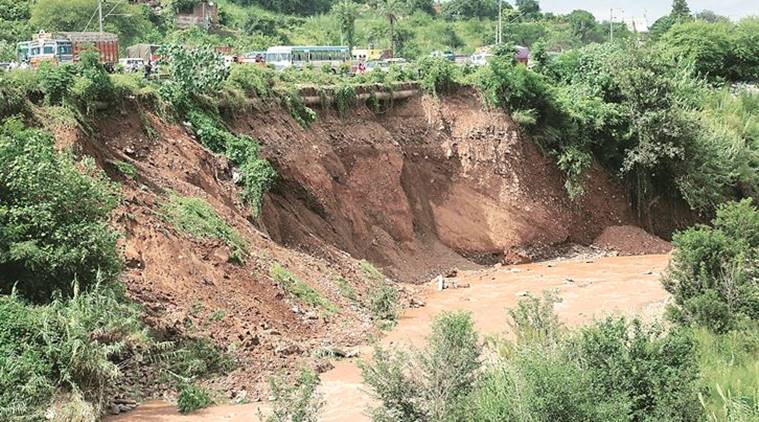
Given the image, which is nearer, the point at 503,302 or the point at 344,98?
the point at 503,302

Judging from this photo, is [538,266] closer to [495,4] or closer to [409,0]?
[409,0]

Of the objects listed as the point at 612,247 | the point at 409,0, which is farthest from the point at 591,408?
the point at 409,0

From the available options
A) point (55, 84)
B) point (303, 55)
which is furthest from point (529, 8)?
point (55, 84)

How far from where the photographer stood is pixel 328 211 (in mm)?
23562

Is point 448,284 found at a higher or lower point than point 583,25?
lower

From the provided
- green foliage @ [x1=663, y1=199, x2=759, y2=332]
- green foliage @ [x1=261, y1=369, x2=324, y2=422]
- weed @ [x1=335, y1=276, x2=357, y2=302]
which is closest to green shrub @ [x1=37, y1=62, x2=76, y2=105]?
weed @ [x1=335, y1=276, x2=357, y2=302]

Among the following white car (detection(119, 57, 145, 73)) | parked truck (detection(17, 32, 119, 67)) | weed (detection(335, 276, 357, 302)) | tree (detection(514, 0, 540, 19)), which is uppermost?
tree (detection(514, 0, 540, 19))

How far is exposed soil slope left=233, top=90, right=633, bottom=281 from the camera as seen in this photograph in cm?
2309

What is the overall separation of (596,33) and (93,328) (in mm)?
105325

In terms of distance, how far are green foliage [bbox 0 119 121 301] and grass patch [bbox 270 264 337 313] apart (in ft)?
16.7

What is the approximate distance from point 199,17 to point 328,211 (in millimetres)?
48715

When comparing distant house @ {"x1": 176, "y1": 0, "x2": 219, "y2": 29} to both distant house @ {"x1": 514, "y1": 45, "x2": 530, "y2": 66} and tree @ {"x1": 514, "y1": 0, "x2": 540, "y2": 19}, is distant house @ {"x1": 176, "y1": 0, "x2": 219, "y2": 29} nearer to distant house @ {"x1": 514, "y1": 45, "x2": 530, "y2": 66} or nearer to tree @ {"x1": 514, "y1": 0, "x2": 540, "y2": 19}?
distant house @ {"x1": 514, "y1": 45, "x2": 530, "y2": 66}

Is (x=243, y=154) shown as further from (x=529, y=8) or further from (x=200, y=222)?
(x=529, y=8)

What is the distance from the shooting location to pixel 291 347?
15047 mm
